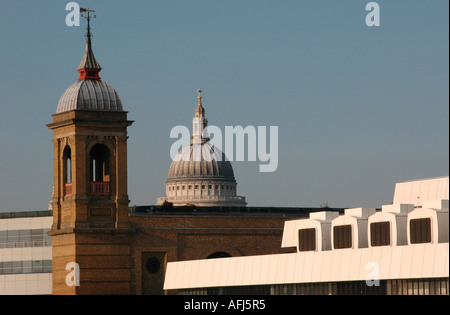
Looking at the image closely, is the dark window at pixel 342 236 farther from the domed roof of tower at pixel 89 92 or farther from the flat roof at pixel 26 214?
the flat roof at pixel 26 214

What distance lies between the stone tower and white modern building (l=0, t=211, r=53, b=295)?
6.54 m

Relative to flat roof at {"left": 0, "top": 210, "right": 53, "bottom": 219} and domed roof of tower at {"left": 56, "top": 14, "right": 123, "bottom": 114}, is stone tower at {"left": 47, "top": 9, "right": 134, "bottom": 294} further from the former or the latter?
flat roof at {"left": 0, "top": 210, "right": 53, "bottom": 219}

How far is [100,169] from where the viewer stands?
115 m

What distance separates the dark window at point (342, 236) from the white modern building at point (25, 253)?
31.3 m

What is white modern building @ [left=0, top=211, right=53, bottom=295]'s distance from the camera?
120 meters

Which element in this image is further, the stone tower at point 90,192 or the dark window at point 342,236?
the stone tower at point 90,192

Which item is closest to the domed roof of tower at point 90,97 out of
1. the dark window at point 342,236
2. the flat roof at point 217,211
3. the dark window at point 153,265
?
the flat roof at point 217,211

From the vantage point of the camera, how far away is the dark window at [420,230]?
88.0 meters

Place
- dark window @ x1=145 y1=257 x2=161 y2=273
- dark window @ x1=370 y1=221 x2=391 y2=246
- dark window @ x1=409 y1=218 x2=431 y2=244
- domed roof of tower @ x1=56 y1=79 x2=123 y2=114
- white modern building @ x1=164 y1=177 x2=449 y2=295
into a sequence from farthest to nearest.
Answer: dark window @ x1=145 y1=257 x2=161 y2=273 → domed roof of tower @ x1=56 y1=79 x2=123 y2=114 → dark window @ x1=370 y1=221 x2=391 y2=246 → dark window @ x1=409 y1=218 x2=431 y2=244 → white modern building @ x1=164 y1=177 x2=449 y2=295

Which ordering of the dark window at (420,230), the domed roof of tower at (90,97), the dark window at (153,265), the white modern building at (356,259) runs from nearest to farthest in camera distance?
1. the white modern building at (356,259)
2. the dark window at (420,230)
3. the domed roof of tower at (90,97)
4. the dark window at (153,265)

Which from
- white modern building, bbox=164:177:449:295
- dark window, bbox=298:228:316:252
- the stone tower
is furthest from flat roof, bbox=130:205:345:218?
dark window, bbox=298:228:316:252

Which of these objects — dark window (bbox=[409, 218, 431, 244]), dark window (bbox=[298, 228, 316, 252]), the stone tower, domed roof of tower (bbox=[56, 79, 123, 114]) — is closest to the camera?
dark window (bbox=[409, 218, 431, 244])
